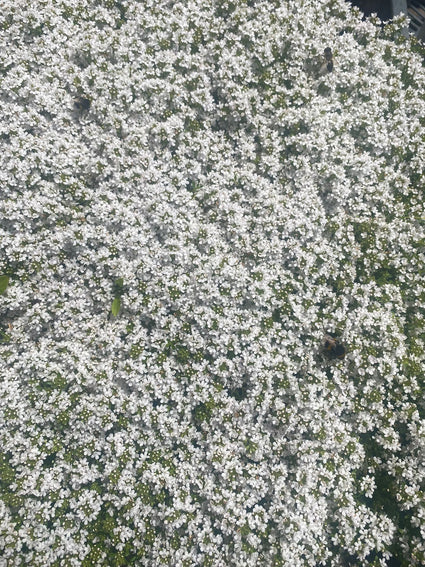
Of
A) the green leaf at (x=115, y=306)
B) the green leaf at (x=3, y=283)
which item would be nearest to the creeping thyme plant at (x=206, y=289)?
the green leaf at (x=115, y=306)

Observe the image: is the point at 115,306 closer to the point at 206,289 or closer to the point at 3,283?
the point at 206,289

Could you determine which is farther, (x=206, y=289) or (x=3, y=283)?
(x=206, y=289)

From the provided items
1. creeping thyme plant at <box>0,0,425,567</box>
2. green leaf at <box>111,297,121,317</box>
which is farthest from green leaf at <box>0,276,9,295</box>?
green leaf at <box>111,297,121,317</box>

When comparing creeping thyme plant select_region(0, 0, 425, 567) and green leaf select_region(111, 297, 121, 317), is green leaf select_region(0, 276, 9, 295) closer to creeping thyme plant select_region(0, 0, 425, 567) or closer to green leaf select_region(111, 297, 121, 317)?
creeping thyme plant select_region(0, 0, 425, 567)

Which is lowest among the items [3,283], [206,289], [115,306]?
[3,283]

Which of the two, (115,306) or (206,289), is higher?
(206,289)

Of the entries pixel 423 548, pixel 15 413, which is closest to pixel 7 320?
pixel 15 413

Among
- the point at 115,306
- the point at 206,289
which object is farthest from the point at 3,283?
the point at 206,289

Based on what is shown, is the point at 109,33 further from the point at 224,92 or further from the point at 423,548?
the point at 423,548
